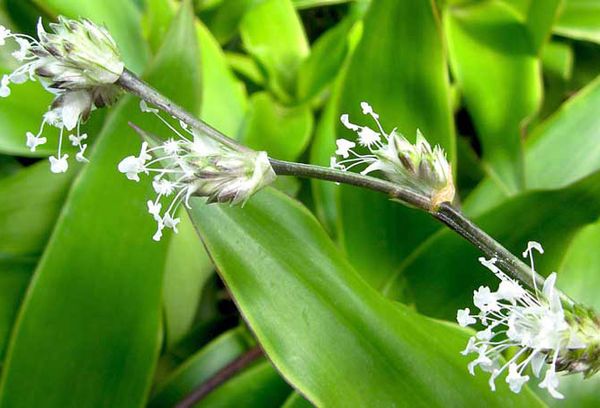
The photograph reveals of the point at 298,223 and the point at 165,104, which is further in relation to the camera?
the point at 298,223

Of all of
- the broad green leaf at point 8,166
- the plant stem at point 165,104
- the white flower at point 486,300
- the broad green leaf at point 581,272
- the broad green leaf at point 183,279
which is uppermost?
the plant stem at point 165,104

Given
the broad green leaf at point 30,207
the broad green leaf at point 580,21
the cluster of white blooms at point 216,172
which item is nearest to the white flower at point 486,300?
the cluster of white blooms at point 216,172

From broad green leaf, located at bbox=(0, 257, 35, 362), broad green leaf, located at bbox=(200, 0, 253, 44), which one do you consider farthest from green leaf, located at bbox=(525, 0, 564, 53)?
broad green leaf, located at bbox=(0, 257, 35, 362)

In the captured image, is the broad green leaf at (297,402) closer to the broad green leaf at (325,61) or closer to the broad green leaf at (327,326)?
the broad green leaf at (327,326)

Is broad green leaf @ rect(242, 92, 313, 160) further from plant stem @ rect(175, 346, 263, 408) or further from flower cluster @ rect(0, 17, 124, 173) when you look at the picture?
flower cluster @ rect(0, 17, 124, 173)

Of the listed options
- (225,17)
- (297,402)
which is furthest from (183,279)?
(225,17)

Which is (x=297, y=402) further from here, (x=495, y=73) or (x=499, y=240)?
(x=495, y=73)
